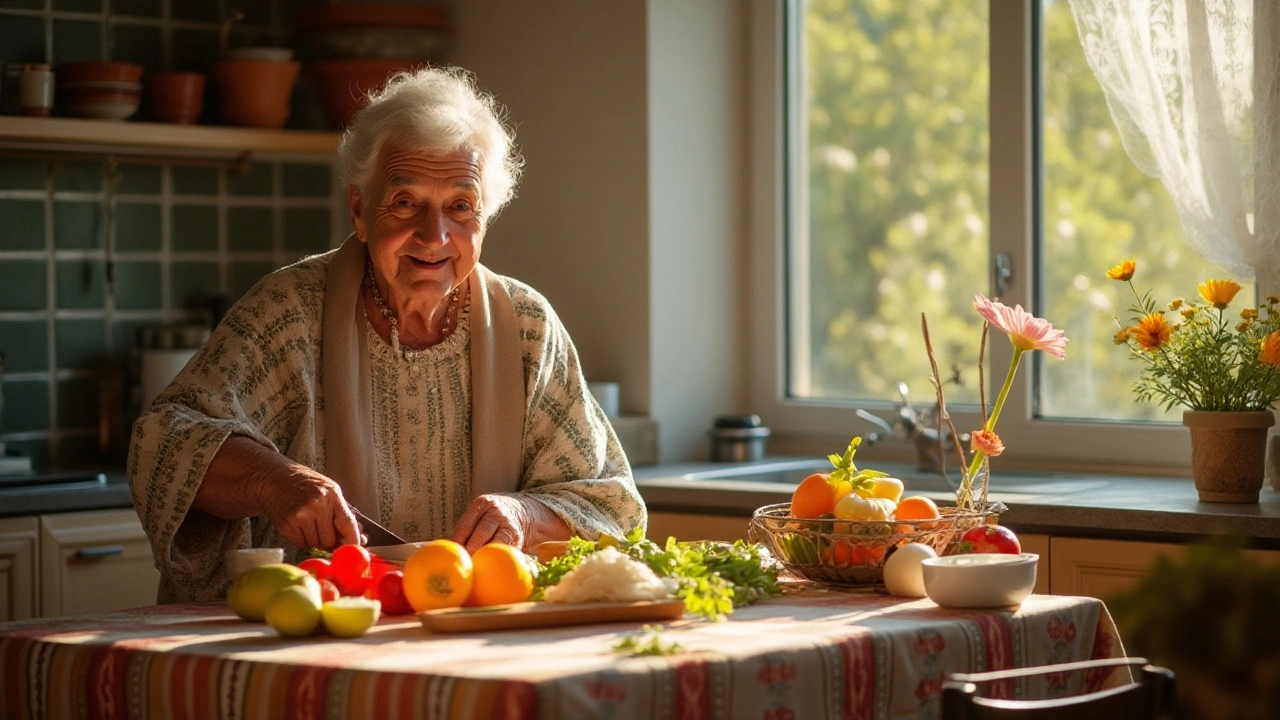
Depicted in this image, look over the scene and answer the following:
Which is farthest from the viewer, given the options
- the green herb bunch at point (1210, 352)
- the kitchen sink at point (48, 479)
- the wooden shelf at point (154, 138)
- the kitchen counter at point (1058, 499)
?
the wooden shelf at point (154, 138)

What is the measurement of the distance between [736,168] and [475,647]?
2.47 m

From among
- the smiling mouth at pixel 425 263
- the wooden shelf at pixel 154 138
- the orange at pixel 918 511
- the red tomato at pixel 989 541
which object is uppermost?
the wooden shelf at pixel 154 138

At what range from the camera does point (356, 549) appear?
1933 millimetres

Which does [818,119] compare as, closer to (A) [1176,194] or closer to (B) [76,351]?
(A) [1176,194]

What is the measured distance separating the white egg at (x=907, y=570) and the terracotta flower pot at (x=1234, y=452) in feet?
3.46

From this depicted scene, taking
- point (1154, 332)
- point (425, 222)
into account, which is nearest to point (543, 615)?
point (425, 222)

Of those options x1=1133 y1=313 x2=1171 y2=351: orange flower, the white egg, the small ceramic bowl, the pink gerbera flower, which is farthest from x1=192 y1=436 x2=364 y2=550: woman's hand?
x1=1133 y1=313 x2=1171 y2=351: orange flower

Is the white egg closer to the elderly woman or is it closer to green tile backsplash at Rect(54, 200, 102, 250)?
the elderly woman

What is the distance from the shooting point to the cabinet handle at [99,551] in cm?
328

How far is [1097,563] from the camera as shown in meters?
2.82

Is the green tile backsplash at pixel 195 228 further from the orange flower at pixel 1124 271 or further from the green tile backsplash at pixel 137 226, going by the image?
the orange flower at pixel 1124 271

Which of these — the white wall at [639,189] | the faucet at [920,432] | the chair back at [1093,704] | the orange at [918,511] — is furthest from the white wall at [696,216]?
the chair back at [1093,704]

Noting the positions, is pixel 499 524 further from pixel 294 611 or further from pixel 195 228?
pixel 195 228

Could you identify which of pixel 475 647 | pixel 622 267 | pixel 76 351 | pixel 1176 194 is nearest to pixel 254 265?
pixel 76 351
